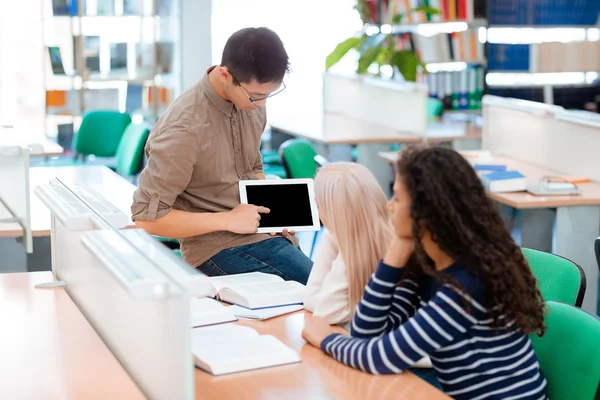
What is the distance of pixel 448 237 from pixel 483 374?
0.30 metres

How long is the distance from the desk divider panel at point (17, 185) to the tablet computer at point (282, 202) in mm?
828

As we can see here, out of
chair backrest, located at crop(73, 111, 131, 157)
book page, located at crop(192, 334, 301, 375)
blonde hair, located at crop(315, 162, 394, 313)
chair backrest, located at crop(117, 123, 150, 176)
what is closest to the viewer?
book page, located at crop(192, 334, 301, 375)

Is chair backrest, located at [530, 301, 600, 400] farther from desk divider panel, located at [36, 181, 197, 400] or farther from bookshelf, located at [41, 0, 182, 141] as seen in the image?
bookshelf, located at [41, 0, 182, 141]

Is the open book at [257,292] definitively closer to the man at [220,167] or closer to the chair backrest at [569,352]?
the man at [220,167]

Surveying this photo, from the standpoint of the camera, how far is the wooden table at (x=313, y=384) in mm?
1722

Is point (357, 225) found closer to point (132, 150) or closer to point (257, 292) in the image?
point (257, 292)

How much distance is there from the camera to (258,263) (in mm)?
2820

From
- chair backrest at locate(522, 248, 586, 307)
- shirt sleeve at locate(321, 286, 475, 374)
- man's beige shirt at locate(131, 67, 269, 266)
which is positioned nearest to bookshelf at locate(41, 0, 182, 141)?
man's beige shirt at locate(131, 67, 269, 266)

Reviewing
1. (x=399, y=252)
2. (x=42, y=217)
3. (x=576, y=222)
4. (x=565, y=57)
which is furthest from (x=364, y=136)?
(x=399, y=252)

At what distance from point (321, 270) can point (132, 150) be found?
3134 millimetres

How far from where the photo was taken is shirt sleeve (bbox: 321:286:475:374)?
1752 millimetres

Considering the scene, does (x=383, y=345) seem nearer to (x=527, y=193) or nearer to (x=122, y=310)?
(x=122, y=310)

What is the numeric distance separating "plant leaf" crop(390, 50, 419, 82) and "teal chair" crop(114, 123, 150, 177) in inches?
99.4

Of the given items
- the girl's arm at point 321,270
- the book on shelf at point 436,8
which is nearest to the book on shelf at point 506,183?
the girl's arm at point 321,270
